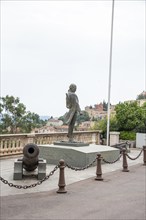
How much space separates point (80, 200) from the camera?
28.6 ft

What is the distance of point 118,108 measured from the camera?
29.2 meters

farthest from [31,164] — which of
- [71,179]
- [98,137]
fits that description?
[98,137]

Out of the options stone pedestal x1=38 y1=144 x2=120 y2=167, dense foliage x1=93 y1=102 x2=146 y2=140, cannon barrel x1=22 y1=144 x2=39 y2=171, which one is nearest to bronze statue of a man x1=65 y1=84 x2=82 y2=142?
stone pedestal x1=38 y1=144 x2=120 y2=167

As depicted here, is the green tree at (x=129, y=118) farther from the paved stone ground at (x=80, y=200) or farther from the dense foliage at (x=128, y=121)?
the paved stone ground at (x=80, y=200)

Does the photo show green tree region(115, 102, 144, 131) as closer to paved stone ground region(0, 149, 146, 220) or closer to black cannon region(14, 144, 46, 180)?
paved stone ground region(0, 149, 146, 220)

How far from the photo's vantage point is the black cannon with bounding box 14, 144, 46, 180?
1086 centimetres

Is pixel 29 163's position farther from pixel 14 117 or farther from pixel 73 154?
pixel 14 117

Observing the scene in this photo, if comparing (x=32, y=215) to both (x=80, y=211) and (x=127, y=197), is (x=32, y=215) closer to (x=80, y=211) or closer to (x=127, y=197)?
(x=80, y=211)

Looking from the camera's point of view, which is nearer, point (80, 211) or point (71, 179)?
point (80, 211)

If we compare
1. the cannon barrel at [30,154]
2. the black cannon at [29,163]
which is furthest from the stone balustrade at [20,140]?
the cannon barrel at [30,154]

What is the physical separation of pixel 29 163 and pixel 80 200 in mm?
2850

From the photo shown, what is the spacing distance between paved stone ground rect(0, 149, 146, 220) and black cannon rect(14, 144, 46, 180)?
312mm

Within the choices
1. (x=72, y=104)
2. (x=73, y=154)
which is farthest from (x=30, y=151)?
(x=72, y=104)

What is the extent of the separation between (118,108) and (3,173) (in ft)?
59.4
